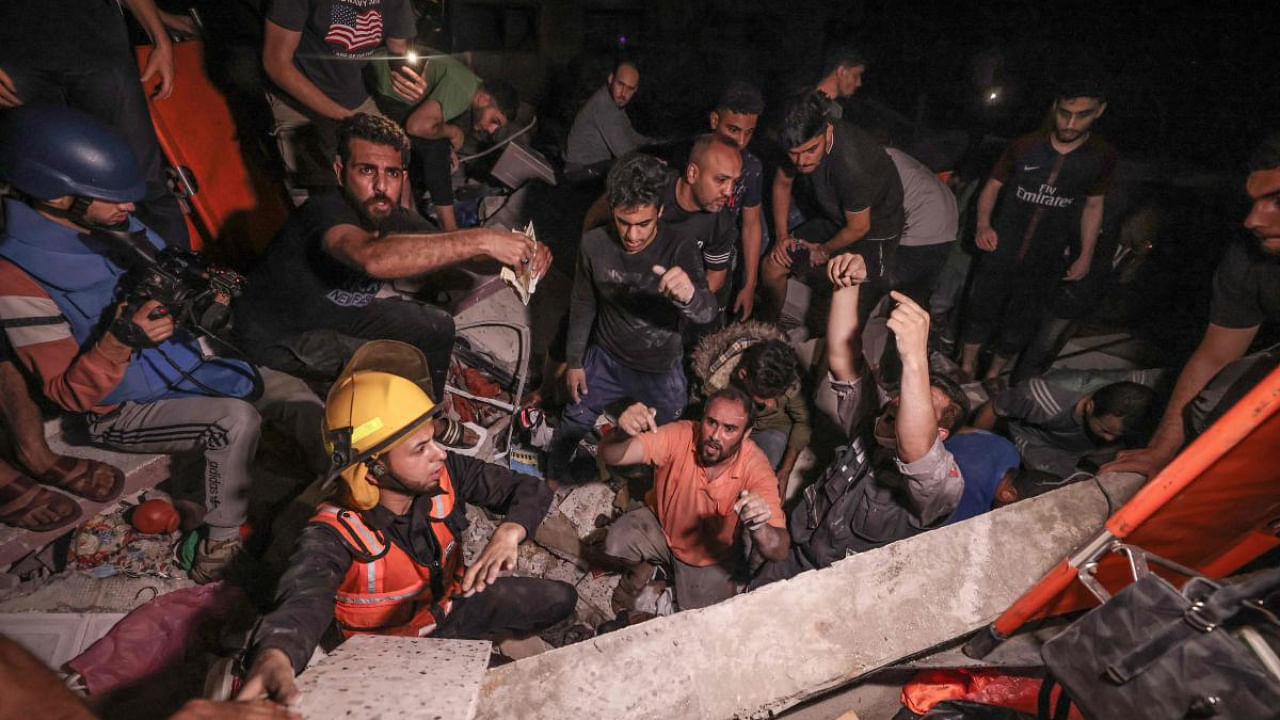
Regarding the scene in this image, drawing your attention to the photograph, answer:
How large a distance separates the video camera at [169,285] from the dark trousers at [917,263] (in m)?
4.90

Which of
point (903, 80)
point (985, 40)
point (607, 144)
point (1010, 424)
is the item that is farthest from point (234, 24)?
point (985, 40)

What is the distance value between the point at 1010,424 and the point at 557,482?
3384 mm

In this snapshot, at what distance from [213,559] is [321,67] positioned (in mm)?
3484

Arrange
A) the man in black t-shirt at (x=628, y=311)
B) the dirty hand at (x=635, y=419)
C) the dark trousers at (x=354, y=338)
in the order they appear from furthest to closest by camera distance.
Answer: the dark trousers at (x=354, y=338)
the man in black t-shirt at (x=628, y=311)
the dirty hand at (x=635, y=419)

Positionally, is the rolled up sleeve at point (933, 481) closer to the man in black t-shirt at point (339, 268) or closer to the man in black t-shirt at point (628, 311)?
the man in black t-shirt at point (628, 311)

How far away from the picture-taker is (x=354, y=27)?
162 inches

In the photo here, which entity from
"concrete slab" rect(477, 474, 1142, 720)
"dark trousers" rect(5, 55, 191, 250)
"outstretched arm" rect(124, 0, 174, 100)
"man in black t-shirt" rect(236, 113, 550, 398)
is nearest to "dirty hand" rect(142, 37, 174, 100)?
"outstretched arm" rect(124, 0, 174, 100)

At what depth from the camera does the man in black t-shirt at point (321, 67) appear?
387 cm

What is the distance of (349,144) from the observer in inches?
132

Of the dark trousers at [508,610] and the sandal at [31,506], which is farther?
the sandal at [31,506]

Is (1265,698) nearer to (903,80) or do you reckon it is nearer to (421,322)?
(421,322)

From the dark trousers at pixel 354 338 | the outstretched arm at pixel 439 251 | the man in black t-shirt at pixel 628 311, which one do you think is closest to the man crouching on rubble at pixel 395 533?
the outstretched arm at pixel 439 251

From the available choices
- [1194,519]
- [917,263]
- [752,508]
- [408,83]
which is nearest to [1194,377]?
[1194,519]

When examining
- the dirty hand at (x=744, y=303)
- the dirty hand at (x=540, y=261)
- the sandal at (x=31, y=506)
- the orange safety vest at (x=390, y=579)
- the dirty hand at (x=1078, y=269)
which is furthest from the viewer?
the dirty hand at (x=744, y=303)
